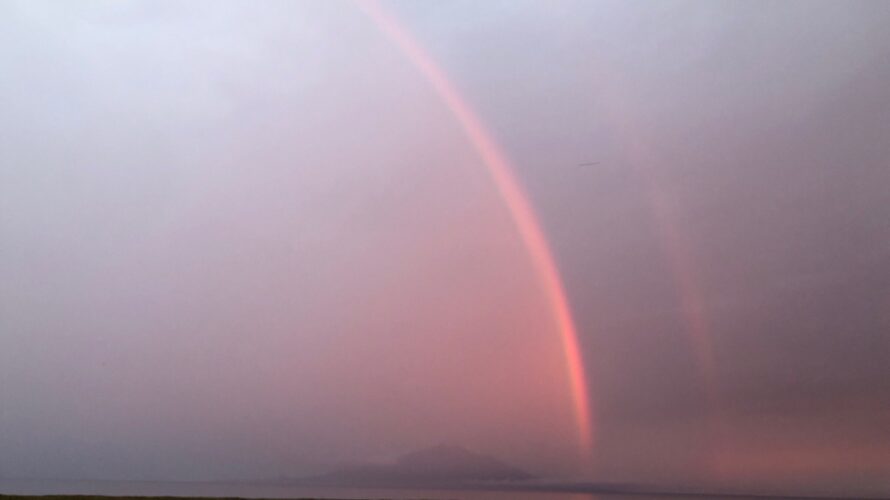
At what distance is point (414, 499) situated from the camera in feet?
263

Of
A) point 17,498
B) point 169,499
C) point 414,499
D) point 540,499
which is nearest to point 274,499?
point 414,499

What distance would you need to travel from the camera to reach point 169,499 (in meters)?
55.1

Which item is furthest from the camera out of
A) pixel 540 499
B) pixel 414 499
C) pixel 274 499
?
pixel 540 499

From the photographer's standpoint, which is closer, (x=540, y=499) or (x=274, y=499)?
(x=274, y=499)

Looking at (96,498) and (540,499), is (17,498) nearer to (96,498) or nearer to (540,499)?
(96,498)

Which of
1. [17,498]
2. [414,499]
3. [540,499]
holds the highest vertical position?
[540,499]

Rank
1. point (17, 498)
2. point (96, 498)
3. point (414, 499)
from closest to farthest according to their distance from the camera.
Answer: point (17, 498), point (96, 498), point (414, 499)

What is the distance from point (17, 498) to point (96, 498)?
4.71 meters

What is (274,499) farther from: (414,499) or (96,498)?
(96,498)

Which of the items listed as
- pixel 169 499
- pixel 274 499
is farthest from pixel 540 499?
pixel 169 499

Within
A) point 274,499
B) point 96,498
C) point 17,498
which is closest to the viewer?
point 17,498

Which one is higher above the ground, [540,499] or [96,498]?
[540,499]

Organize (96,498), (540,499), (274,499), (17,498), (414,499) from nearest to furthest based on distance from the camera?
(17,498) < (96,498) < (414,499) < (274,499) < (540,499)

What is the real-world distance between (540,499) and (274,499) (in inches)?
2977
